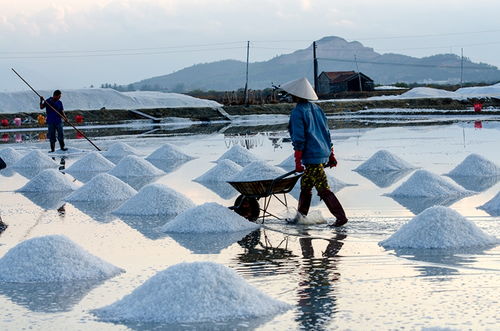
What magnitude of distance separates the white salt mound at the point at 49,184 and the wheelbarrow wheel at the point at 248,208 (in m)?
3.91

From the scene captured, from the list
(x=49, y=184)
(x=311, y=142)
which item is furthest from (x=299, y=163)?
(x=49, y=184)

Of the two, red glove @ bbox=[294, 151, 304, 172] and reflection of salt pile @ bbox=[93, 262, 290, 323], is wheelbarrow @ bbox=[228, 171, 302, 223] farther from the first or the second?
reflection of salt pile @ bbox=[93, 262, 290, 323]

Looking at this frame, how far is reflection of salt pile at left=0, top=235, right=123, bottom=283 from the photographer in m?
6.28

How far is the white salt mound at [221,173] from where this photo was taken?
12477mm

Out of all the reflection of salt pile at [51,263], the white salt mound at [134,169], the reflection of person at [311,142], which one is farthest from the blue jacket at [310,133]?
the white salt mound at [134,169]

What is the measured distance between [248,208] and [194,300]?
3476mm

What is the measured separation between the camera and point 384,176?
41.8 feet

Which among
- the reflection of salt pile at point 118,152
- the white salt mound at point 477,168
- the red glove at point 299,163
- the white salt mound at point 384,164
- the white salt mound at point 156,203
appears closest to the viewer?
the red glove at point 299,163

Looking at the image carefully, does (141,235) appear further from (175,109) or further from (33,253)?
(175,109)

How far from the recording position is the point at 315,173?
8258 mm

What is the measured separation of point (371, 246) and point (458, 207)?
2.40 m

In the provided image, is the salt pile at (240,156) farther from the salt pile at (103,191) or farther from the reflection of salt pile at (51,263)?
the reflection of salt pile at (51,263)

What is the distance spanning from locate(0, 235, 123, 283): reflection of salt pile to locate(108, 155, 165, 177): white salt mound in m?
7.09

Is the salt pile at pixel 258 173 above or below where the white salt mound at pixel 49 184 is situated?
above
